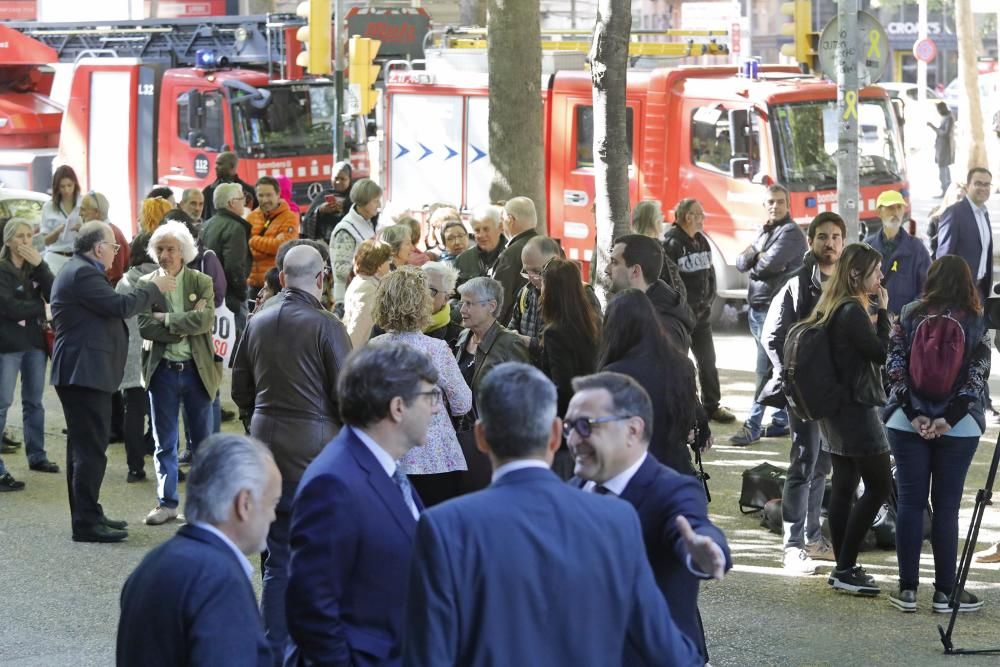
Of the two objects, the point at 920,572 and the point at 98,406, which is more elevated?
the point at 98,406

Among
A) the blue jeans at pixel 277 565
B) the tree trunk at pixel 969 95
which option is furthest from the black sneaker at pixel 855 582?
the tree trunk at pixel 969 95

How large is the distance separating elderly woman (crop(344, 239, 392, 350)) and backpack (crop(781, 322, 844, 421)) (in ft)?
7.24

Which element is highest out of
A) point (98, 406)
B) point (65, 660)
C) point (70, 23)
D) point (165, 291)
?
point (70, 23)

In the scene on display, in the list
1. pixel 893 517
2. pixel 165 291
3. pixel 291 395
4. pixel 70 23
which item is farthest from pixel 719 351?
pixel 70 23

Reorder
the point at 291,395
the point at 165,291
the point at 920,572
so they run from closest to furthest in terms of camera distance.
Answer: the point at 291,395, the point at 920,572, the point at 165,291

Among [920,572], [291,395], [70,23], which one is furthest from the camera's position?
[70,23]

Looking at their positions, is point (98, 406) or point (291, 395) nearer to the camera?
point (291, 395)

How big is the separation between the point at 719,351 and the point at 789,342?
8128 mm

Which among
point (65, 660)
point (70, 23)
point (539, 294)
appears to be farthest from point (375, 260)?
point (70, 23)

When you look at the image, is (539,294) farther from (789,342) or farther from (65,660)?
(65,660)

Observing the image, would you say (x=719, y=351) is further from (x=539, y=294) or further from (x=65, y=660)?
(x=65, y=660)

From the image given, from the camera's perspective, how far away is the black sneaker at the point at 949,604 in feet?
24.0

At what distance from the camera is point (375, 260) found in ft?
27.7

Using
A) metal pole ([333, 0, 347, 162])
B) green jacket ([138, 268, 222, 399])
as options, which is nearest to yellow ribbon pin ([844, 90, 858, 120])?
green jacket ([138, 268, 222, 399])
